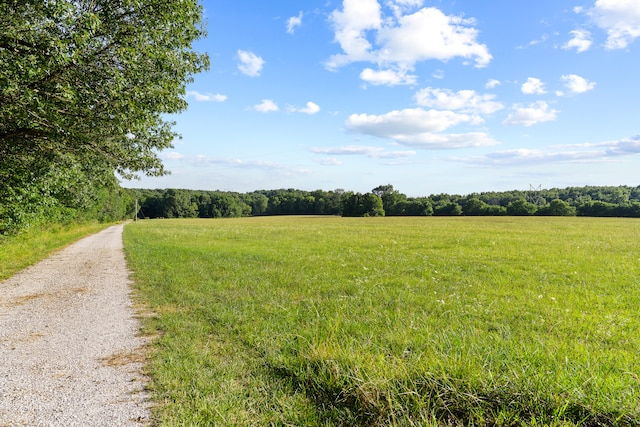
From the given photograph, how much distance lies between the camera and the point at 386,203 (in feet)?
417

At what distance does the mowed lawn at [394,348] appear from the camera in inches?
126

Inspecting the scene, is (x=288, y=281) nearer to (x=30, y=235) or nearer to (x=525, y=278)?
(x=525, y=278)

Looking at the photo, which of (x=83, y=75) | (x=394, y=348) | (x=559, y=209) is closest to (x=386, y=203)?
(x=559, y=209)

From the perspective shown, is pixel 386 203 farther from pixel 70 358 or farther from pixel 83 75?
pixel 70 358

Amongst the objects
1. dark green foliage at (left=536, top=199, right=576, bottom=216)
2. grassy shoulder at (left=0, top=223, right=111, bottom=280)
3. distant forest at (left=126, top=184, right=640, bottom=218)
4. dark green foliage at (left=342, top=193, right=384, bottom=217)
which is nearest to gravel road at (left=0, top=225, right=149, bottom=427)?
grassy shoulder at (left=0, top=223, right=111, bottom=280)

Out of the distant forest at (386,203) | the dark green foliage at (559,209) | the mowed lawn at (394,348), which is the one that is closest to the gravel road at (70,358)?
the mowed lawn at (394,348)

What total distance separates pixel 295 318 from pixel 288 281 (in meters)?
3.73

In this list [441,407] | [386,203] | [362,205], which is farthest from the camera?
[386,203]

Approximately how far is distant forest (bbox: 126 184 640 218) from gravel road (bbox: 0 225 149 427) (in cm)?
10652

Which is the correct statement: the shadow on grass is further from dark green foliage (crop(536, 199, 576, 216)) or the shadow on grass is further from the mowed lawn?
dark green foliage (crop(536, 199, 576, 216))

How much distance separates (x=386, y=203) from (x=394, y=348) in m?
125

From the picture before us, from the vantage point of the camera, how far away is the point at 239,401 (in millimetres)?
3617

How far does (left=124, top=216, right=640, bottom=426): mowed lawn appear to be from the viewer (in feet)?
10.5

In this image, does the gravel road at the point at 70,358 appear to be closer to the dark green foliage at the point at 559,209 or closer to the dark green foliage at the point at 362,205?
the dark green foliage at the point at 362,205
